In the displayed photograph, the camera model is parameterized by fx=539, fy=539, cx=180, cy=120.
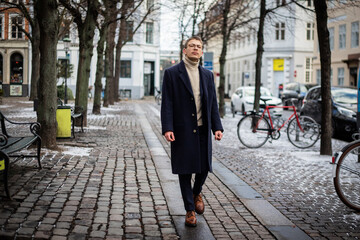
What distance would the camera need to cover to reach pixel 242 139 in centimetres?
1285

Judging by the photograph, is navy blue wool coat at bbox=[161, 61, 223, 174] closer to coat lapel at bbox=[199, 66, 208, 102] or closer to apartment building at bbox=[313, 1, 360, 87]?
coat lapel at bbox=[199, 66, 208, 102]

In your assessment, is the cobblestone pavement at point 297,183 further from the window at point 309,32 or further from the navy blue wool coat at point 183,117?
the window at point 309,32

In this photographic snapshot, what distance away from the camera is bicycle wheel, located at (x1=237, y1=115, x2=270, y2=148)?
507 inches

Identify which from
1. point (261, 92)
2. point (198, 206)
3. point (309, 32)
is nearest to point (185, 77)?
point (198, 206)

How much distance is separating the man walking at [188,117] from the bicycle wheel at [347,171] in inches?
62.9

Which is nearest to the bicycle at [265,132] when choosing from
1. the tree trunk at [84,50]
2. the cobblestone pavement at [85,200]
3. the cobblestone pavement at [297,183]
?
the cobblestone pavement at [297,183]

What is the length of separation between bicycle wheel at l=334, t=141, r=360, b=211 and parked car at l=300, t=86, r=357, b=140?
31.8 feet

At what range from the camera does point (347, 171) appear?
6281 millimetres

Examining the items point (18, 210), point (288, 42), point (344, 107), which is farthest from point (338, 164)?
point (288, 42)

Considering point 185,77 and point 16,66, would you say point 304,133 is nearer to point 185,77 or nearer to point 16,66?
point 185,77

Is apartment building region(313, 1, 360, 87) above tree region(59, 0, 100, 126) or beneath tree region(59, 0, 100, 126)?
above

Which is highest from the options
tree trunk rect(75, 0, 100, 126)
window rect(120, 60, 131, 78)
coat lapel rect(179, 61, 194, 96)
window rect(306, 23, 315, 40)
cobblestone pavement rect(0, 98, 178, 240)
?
window rect(306, 23, 315, 40)

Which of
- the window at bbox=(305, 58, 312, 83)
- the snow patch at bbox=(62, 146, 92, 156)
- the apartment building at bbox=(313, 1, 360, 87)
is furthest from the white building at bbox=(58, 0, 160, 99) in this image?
the snow patch at bbox=(62, 146, 92, 156)

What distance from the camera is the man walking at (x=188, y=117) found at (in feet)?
17.7
